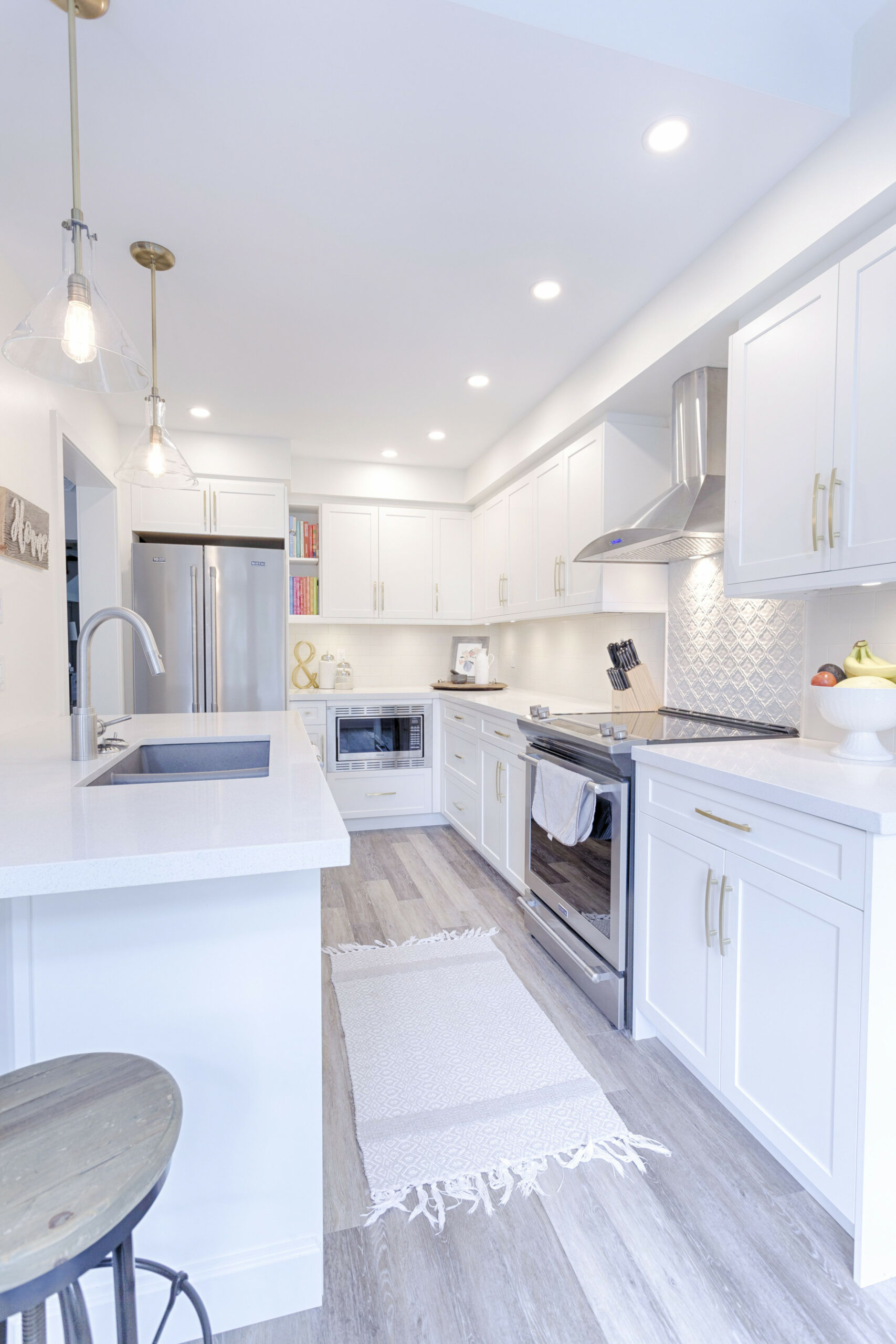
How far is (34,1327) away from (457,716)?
341 centimetres

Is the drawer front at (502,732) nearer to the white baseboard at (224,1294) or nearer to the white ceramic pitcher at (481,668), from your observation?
the white ceramic pitcher at (481,668)

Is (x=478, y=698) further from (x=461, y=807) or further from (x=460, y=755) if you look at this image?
(x=461, y=807)

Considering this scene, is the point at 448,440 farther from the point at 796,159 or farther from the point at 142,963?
the point at 142,963

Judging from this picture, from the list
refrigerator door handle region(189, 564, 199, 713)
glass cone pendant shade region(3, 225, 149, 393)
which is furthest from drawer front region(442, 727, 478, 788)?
glass cone pendant shade region(3, 225, 149, 393)

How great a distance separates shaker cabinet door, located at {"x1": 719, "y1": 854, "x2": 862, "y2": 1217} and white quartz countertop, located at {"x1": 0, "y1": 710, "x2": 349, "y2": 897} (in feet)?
3.33

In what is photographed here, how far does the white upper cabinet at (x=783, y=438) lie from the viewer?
1.68 metres

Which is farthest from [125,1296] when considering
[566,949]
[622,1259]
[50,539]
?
[50,539]

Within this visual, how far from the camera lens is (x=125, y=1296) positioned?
2.61 ft

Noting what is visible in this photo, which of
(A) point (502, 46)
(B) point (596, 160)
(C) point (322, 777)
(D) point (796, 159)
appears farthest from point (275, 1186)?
(D) point (796, 159)

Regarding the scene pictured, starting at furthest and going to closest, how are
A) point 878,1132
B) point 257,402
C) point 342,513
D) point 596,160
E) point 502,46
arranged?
point 342,513, point 257,402, point 596,160, point 502,46, point 878,1132

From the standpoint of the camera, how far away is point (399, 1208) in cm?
141

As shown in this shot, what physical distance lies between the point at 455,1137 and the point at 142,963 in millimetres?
1003

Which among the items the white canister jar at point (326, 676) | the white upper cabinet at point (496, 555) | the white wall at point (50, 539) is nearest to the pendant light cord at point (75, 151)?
the white wall at point (50, 539)

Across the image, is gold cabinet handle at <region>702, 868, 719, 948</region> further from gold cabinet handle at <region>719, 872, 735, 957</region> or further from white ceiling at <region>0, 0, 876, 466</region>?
white ceiling at <region>0, 0, 876, 466</region>
